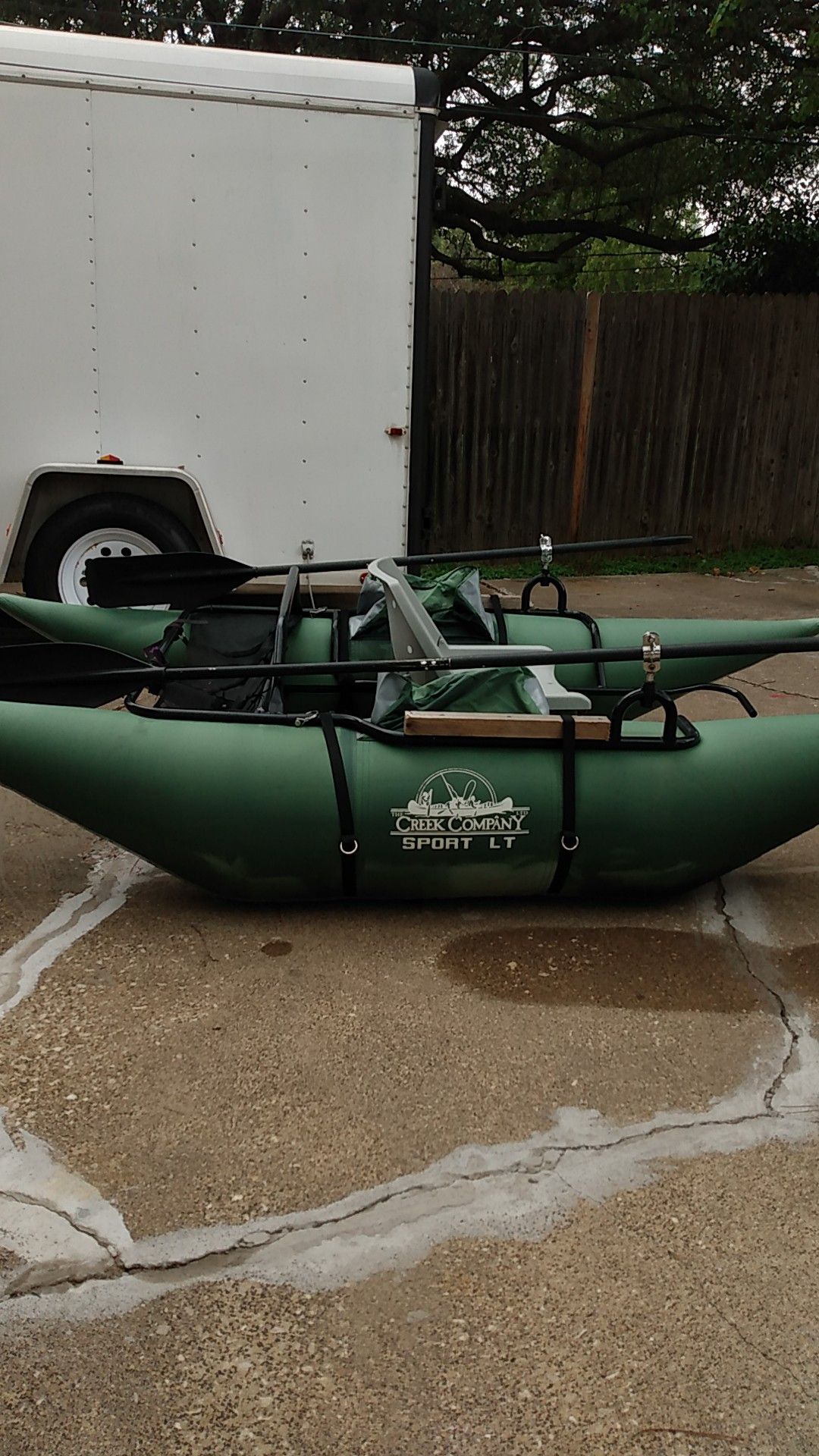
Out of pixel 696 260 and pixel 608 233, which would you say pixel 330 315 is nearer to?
pixel 608 233

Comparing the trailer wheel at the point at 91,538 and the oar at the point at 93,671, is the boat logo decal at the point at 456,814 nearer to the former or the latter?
the oar at the point at 93,671

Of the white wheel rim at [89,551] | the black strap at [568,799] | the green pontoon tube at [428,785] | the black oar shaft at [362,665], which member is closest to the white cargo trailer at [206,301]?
the white wheel rim at [89,551]

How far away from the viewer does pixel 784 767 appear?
11.5 feet

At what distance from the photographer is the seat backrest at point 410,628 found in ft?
12.1

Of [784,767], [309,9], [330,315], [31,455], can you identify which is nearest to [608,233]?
[309,9]

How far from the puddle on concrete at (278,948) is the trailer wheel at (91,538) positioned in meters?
3.00

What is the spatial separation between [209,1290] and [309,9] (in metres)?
12.5

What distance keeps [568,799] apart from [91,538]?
358cm

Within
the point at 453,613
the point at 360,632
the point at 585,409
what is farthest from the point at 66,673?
the point at 585,409

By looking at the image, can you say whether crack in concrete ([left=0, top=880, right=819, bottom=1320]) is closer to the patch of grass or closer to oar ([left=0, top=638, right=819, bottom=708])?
oar ([left=0, top=638, right=819, bottom=708])

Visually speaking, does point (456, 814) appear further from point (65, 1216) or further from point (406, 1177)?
point (65, 1216)

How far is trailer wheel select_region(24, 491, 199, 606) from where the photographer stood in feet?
18.9

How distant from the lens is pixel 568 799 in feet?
11.1

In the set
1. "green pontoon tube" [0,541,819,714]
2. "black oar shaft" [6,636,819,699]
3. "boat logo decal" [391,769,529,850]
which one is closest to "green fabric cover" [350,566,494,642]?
"green pontoon tube" [0,541,819,714]
